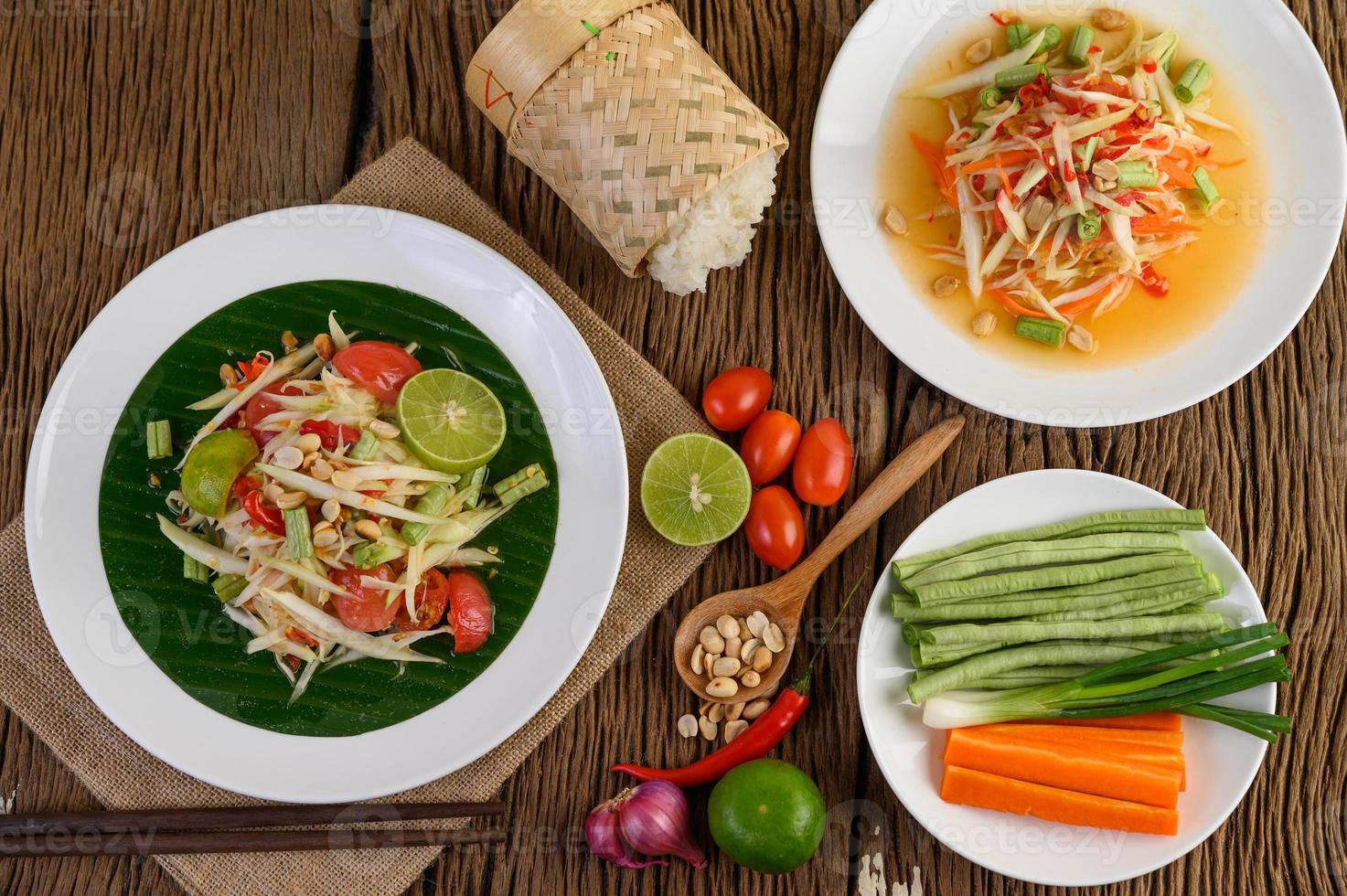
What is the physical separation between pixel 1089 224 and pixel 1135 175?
181 millimetres

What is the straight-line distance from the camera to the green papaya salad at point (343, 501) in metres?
2.59

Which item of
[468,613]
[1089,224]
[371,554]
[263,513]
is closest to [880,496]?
[1089,224]

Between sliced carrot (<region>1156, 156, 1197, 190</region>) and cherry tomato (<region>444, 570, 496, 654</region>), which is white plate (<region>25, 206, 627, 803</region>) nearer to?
cherry tomato (<region>444, 570, 496, 654</region>)

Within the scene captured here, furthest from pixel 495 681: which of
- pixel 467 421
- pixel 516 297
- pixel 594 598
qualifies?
pixel 516 297

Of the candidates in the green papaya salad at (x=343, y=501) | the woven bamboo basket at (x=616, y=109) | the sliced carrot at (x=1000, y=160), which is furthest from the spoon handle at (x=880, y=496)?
the woven bamboo basket at (x=616, y=109)

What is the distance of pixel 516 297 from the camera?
2768 mm

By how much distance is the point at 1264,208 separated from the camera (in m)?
2.86

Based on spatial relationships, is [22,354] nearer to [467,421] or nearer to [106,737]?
[106,737]

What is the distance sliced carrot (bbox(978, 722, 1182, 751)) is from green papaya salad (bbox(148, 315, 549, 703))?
5.12 ft

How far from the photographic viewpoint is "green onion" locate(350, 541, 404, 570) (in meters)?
2.59

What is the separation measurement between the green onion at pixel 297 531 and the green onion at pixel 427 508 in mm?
257

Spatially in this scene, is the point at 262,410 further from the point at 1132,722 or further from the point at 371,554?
the point at 1132,722

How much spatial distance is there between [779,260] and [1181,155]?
4.03 ft

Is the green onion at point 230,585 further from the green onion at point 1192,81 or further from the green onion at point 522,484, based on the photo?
the green onion at point 1192,81
